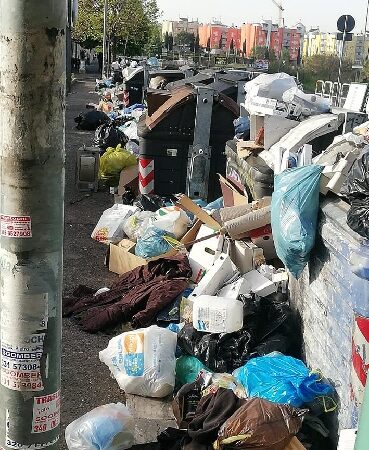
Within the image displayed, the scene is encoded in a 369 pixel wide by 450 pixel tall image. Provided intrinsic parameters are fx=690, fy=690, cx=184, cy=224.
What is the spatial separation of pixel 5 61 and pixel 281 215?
2262mm

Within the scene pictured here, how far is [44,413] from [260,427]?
1.22m

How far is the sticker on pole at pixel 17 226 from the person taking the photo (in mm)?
2154

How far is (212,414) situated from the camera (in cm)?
342

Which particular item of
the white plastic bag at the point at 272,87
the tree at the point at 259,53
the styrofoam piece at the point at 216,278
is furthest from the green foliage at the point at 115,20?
the styrofoam piece at the point at 216,278

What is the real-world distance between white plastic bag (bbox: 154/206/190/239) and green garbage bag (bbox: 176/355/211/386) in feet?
7.08

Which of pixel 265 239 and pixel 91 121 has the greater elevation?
pixel 265 239

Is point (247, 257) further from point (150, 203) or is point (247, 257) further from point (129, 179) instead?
point (129, 179)

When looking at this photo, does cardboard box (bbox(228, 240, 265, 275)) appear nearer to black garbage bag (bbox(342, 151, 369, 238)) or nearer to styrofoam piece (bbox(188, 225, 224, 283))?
styrofoam piece (bbox(188, 225, 224, 283))

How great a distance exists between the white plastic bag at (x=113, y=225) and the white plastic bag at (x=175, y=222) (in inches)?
24.8

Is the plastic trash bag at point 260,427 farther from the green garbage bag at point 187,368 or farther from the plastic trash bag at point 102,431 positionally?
the green garbage bag at point 187,368

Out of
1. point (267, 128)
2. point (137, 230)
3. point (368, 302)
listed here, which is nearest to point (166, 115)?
point (137, 230)

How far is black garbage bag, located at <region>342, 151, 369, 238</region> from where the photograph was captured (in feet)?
10.5

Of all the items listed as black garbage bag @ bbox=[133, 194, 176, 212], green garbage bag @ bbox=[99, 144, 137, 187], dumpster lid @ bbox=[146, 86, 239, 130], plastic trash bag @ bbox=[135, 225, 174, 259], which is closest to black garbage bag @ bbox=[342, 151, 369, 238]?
plastic trash bag @ bbox=[135, 225, 174, 259]

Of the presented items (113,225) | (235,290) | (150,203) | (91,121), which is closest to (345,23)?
(91,121)
